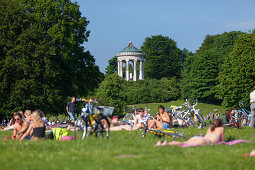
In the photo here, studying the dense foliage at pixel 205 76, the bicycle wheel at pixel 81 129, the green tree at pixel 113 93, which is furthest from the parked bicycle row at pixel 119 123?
the dense foliage at pixel 205 76

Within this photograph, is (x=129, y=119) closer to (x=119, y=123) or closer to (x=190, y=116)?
(x=119, y=123)

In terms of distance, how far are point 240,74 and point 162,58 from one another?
54.1m

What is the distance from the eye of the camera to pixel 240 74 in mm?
42750

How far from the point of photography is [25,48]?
30.0 meters

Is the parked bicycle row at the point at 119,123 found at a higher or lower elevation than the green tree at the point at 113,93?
lower

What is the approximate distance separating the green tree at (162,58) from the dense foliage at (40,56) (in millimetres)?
61826

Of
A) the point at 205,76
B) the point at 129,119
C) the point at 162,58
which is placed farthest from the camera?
the point at 162,58

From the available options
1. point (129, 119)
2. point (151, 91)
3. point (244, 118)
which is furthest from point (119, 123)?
point (151, 91)

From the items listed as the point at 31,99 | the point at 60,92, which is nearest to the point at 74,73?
the point at 60,92

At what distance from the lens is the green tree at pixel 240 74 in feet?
138

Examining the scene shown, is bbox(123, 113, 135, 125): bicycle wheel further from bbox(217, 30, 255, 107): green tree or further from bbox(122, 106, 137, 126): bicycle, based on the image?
bbox(217, 30, 255, 107): green tree

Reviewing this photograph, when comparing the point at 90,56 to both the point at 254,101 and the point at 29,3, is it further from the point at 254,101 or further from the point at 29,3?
the point at 254,101

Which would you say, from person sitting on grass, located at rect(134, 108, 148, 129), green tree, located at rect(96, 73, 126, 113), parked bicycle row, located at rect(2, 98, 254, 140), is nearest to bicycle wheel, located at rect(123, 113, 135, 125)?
parked bicycle row, located at rect(2, 98, 254, 140)

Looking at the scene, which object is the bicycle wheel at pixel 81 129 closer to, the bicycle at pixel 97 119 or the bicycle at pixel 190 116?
the bicycle at pixel 97 119
